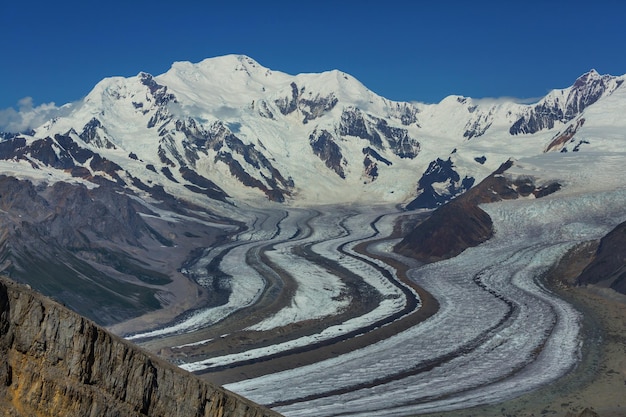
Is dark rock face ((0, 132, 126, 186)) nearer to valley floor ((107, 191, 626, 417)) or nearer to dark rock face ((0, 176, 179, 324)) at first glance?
dark rock face ((0, 176, 179, 324))

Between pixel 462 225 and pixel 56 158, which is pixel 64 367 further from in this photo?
pixel 56 158

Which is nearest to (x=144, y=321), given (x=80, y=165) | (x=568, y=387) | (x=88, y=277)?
(x=88, y=277)

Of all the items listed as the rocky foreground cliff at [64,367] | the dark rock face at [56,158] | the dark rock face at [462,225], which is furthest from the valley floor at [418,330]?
the dark rock face at [56,158]

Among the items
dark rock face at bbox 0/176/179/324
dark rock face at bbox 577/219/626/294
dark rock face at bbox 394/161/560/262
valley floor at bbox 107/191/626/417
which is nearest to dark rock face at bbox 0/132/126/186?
dark rock face at bbox 0/176/179/324

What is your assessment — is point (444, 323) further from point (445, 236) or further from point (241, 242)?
point (241, 242)

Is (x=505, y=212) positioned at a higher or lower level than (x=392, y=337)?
higher

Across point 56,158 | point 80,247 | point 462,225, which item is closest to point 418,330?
point 80,247
